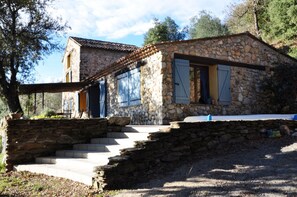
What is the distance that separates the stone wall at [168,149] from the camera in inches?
199

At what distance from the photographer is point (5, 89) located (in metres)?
13.7

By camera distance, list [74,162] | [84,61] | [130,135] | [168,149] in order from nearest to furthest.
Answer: [168,149] → [74,162] → [130,135] → [84,61]

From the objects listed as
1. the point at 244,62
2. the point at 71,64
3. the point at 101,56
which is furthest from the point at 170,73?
the point at 71,64

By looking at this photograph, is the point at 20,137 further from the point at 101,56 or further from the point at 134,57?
the point at 101,56

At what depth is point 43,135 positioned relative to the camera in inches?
295

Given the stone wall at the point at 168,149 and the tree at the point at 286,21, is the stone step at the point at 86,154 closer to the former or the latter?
the stone wall at the point at 168,149

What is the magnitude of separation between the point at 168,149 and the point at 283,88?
771cm

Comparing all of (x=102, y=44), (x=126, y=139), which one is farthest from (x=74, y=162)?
(x=102, y=44)

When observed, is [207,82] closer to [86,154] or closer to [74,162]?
[86,154]

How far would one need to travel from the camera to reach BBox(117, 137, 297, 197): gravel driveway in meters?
4.25

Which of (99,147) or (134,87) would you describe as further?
(134,87)

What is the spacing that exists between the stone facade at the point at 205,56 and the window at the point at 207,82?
0.23m

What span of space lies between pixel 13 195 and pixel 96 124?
324 cm

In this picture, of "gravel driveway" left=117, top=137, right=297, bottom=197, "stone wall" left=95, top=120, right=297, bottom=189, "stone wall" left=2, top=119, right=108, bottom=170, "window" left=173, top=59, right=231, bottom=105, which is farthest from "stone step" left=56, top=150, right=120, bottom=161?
"window" left=173, top=59, right=231, bottom=105
